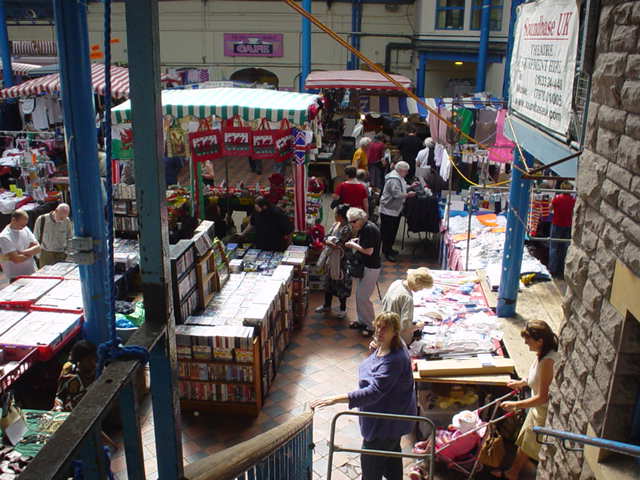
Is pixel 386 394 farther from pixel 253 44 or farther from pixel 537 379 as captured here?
pixel 253 44

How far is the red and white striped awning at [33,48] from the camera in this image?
2636 cm

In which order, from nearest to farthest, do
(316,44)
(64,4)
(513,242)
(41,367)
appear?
1. (64,4)
2. (41,367)
3. (513,242)
4. (316,44)

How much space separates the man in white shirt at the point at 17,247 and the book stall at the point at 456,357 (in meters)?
5.06

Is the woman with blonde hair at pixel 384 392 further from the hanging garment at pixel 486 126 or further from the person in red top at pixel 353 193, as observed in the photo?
the hanging garment at pixel 486 126

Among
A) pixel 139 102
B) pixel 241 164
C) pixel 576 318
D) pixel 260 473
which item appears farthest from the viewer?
pixel 241 164

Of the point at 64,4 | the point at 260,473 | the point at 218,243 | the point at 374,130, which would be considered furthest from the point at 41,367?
the point at 374,130

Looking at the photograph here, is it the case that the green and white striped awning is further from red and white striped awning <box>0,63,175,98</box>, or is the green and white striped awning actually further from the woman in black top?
red and white striped awning <box>0,63,175,98</box>

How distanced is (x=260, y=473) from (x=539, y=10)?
4.02 meters

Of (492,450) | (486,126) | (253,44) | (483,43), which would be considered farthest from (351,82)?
(492,450)

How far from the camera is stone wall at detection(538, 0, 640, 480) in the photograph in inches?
105

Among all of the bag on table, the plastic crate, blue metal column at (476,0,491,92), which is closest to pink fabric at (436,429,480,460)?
the bag on table

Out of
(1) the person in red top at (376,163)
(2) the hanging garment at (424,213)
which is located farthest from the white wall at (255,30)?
(2) the hanging garment at (424,213)

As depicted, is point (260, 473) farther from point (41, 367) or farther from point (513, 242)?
point (513, 242)

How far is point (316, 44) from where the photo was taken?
24.9 m
